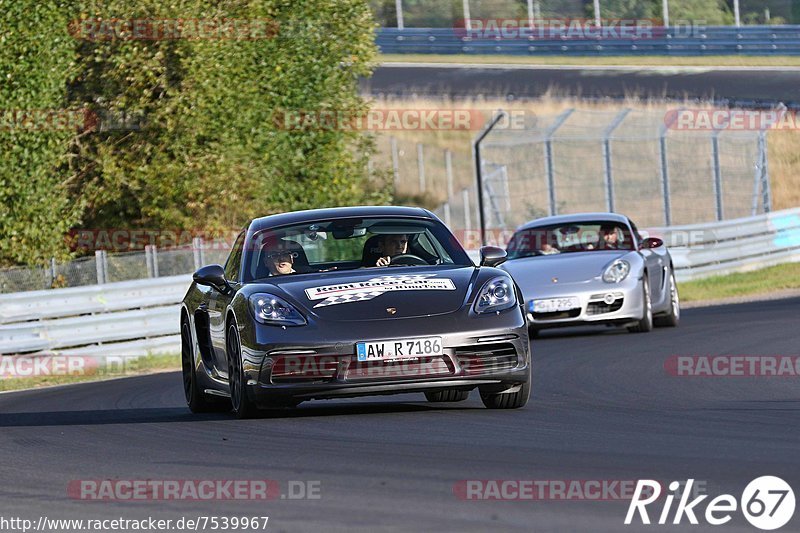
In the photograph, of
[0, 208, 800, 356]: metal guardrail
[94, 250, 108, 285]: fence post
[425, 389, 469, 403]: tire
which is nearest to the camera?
[425, 389, 469, 403]: tire

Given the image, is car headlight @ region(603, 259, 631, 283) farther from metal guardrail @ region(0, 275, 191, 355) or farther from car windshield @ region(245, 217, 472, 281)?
car windshield @ region(245, 217, 472, 281)

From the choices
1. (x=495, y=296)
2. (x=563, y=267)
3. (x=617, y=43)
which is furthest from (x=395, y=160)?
(x=495, y=296)

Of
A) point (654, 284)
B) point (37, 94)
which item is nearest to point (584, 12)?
point (37, 94)

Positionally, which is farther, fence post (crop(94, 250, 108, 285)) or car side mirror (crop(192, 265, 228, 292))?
fence post (crop(94, 250, 108, 285))

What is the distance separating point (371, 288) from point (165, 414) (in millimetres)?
2462

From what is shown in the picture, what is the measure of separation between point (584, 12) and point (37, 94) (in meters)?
25.5

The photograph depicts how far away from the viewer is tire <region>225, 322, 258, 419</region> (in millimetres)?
9570

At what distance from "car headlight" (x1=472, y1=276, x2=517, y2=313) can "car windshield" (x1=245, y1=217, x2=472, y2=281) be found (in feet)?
1.84

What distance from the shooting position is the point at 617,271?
1672 centimetres

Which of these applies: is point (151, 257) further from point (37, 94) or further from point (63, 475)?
point (63, 475)

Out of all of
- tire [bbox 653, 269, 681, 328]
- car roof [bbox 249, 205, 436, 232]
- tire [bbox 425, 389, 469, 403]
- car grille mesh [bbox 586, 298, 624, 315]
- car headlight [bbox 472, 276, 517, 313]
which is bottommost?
tire [bbox 653, 269, 681, 328]

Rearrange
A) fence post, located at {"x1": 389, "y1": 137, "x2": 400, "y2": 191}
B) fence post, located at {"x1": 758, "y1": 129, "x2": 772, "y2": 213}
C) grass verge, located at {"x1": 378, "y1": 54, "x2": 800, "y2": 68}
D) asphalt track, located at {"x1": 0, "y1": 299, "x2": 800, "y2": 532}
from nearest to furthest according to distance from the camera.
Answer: asphalt track, located at {"x1": 0, "y1": 299, "x2": 800, "y2": 532}, fence post, located at {"x1": 758, "y1": 129, "x2": 772, "y2": 213}, fence post, located at {"x1": 389, "y1": 137, "x2": 400, "y2": 191}, grass verge, located at {"x1": 378, "y1": 54, "x2": 800, "y2": 68}

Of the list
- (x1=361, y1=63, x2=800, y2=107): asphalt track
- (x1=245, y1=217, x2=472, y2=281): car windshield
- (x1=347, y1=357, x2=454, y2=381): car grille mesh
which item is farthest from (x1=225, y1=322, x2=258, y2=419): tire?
(x1=361, y1=63, x2=800, y2=107): asphalt track

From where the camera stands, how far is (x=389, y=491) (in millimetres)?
6477
